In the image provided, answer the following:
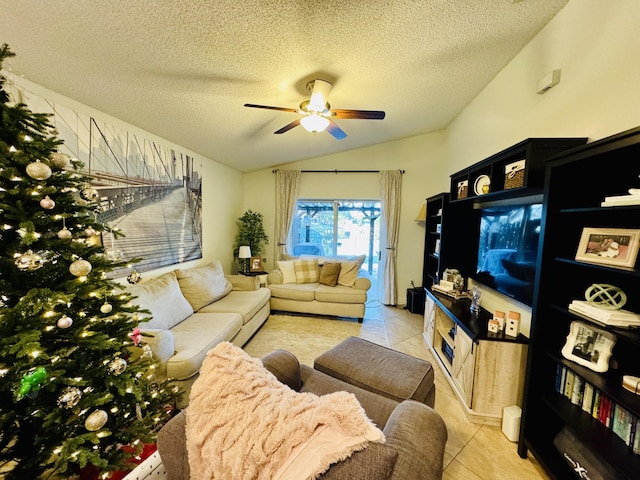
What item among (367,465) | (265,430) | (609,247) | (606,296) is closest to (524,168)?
(609,247)

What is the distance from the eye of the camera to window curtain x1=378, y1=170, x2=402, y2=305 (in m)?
4.38

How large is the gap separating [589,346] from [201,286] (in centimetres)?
318

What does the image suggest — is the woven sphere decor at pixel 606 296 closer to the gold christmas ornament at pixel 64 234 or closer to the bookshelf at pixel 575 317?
the bookshelf at pixel 575 317

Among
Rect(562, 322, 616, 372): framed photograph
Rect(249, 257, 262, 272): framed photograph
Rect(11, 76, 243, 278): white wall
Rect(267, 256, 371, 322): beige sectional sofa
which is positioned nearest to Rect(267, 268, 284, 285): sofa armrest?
Rect(267, 256, 371, 322): beige sectional sofa

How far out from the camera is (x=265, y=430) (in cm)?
73

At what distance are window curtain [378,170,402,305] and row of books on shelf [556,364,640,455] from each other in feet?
9.49

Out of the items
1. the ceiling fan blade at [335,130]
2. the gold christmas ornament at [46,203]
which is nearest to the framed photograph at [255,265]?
the ceiling fan blade at [335,130]

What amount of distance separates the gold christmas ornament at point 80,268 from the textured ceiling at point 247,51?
1218mm

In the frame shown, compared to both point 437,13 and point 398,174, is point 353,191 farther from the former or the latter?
point 437,13

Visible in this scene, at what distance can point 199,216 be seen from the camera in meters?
3.59

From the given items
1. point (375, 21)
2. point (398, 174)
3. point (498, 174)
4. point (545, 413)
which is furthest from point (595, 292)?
point (398, 174)

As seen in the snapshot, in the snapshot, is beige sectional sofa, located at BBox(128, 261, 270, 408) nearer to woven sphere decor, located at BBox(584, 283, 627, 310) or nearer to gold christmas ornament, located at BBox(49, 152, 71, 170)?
gold christmas ornament, located at BBox(49, 152, 71, 170)

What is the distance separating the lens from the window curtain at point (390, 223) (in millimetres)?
4383

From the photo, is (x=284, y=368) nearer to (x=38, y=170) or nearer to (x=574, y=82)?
(x=38, y=170)
